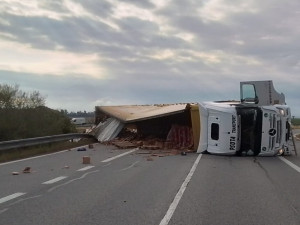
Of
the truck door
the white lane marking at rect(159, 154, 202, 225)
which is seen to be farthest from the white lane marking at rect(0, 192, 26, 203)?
the truck door

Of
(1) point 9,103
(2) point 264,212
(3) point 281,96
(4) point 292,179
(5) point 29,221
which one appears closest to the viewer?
(5) point 29,221

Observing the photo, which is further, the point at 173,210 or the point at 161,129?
the point at 161,129

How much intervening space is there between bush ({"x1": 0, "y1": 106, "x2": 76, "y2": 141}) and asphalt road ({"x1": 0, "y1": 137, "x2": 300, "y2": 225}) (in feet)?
26.9

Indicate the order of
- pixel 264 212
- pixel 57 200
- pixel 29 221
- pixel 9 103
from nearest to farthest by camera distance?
pixel 29 221 < pixel 264 212 < pixel 57 200 < pixel 9 103

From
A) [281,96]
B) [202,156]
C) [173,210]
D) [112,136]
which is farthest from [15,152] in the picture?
[173,210]

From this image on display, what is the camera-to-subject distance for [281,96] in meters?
21.7

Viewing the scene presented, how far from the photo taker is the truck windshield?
19.2 metres

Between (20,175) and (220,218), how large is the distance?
6.98m

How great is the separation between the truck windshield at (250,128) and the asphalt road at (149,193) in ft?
9.84

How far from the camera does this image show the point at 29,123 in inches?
1024

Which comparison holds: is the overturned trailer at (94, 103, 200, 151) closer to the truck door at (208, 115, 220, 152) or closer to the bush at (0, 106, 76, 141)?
the truck door at (208, 115, 220, 152)

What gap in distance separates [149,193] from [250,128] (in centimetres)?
1031

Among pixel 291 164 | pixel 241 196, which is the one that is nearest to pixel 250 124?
pixel 291 164

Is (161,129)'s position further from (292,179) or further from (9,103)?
(292,179)
